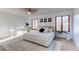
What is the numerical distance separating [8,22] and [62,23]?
1.48 metres

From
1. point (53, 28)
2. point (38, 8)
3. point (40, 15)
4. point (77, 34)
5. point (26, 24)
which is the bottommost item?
point (77, 34)

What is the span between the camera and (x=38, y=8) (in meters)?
1.50

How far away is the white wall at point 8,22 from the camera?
162 cm

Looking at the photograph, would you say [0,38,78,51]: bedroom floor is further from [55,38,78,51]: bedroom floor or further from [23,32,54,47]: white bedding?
[23,32,54,47]: white bedding

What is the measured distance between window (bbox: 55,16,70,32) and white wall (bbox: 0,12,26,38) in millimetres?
968

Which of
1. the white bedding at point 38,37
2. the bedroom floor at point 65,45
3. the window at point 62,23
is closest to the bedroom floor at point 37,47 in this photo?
the bedroom floor at point 65,45

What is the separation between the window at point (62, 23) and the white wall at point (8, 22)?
38.1 inches

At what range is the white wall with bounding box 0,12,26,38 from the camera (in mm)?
1625

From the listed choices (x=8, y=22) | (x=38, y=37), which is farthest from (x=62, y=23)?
(x=8, y=22)

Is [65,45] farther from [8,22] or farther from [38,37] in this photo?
[8,22]
